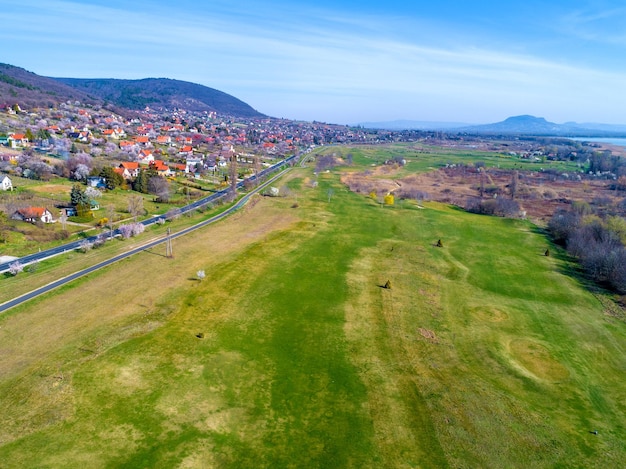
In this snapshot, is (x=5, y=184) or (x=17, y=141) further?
(x=17, y=141)

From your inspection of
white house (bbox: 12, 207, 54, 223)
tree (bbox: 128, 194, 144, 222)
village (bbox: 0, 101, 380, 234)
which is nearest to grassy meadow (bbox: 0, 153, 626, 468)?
tree (bbox: 128, 194, 144, 222)

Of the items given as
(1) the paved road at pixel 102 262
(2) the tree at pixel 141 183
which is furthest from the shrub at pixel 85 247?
(2) the tree at pixel 141 183

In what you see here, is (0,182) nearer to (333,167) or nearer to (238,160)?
(238,160)

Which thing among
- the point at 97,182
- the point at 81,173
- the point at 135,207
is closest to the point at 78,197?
the point at 135,207

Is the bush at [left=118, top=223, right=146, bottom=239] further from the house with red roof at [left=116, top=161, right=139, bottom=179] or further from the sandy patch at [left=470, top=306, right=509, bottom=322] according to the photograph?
the sandy patch at [left=470, top=306, right=509, bottom=322]

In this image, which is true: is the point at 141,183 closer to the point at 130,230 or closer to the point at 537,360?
the point at 130,230

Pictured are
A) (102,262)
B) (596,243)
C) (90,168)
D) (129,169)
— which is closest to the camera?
(102,262)
